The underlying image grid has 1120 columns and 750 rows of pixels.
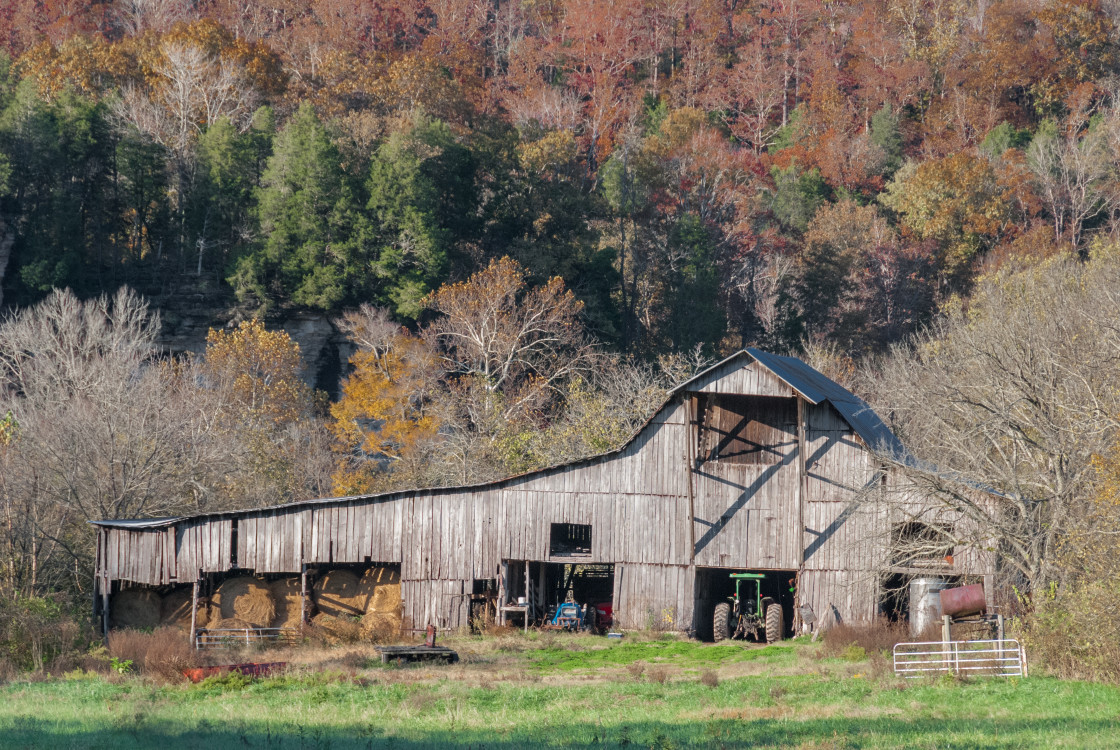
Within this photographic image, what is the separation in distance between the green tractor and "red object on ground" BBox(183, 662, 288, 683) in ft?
42.8

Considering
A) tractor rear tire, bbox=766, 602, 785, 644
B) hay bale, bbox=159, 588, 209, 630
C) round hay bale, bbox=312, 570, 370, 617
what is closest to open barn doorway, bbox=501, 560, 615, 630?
round hay bale, bbox=312, 570, 370, 617

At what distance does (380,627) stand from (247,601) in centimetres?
445

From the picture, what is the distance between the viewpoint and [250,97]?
3051 inches

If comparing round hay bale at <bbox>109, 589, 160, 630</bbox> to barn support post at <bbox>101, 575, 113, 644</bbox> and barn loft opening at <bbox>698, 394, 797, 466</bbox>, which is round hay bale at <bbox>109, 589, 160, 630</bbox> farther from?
barn loft opening at <bbox>698, 394, 797, 466</bbox>

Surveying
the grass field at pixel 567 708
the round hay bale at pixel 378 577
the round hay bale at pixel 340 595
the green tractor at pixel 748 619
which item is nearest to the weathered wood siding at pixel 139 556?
the round hay bale at pixel 340 595

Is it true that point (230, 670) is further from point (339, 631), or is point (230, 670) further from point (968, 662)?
Result: point (968, 662)

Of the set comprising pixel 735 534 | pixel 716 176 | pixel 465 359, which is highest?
pixel 716 176

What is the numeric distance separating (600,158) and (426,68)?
16762 millimetres

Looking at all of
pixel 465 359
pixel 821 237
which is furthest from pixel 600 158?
pixel 465 359

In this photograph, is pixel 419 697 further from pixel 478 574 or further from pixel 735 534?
pixel 735 534

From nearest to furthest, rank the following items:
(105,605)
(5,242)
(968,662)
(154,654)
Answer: (968,662) < (154,654) < (105,605) < (5,242)

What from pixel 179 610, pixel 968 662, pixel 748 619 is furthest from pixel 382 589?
pixel 968 662

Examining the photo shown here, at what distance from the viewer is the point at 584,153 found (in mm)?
96625

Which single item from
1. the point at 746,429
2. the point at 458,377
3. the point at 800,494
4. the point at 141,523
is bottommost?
the point at 141,523
